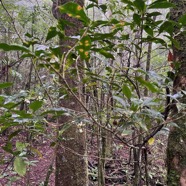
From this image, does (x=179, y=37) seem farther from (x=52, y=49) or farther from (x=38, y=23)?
(x=38, y=23)

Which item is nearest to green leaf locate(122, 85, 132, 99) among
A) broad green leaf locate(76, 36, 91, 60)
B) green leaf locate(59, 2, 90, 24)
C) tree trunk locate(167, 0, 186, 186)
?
broad green leaf locate(76, 36, 91, 60)

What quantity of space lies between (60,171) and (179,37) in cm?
182

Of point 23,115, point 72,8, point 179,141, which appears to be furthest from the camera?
point 179,141

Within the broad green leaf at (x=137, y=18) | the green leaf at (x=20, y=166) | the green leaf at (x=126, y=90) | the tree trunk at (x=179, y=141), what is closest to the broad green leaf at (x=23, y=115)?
the green leaf at (x=20, y=166)

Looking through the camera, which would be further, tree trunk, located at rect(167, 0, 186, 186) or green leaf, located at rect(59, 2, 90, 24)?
tree trunk, located at rect(167, 0, 186, 186)

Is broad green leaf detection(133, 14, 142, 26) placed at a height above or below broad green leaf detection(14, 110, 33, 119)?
above

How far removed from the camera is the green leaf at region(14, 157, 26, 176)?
80cm

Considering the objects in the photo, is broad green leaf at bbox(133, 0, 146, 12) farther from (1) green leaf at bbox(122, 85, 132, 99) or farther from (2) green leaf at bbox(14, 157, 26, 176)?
(2) green leaf at bbox(14, 157, 26, 176)

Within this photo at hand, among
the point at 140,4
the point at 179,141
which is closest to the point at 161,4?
the point at 140,4

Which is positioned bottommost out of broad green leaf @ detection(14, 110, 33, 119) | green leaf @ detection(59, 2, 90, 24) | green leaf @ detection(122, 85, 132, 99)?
broad green leaf @ detection(14, 110, 33, 119)

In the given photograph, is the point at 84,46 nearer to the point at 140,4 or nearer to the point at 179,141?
the point at 140,4

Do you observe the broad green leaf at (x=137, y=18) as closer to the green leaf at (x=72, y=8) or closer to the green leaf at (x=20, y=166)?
the green leaf at (x=72, y=8)

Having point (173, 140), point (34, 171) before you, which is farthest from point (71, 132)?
point (34, 171)

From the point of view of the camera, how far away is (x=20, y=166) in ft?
2.67
